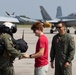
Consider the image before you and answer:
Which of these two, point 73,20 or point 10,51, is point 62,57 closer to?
point 10,51

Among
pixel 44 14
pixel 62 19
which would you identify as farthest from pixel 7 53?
pixel 44 14

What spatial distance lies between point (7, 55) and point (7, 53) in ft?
0.18

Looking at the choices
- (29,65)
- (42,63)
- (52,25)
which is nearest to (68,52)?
(42,63)

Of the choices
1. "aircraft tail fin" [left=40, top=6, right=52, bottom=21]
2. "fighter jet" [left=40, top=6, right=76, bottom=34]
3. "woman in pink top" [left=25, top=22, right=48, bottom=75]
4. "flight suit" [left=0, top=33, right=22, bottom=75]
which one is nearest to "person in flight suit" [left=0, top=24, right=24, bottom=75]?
"flight suit" [left=0, top=33, right=22, bottom=75]

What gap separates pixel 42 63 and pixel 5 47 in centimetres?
119

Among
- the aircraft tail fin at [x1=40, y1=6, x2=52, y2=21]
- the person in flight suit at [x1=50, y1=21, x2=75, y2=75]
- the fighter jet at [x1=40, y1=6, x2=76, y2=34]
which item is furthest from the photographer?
the aircraft tail fin at [x1=40, y1=6, x2=52, y2=21]

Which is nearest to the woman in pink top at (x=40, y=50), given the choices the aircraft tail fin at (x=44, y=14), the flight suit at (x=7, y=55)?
the flight suit at (x=7, y=55)

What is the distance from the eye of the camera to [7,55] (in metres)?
6.41

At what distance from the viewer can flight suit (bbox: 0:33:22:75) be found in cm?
627

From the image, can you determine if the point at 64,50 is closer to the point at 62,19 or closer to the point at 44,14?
the point at 62,19

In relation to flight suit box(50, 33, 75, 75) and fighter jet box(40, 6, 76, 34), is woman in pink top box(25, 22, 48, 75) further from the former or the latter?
fighter jet box(40, 6, 76, 34)

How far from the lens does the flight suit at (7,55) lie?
20.6ft

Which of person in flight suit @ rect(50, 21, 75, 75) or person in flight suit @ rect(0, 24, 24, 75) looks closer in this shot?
person in flight suit @ rect(0, 24, 24, 75)

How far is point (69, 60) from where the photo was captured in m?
7.69
